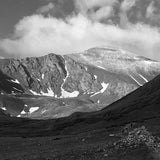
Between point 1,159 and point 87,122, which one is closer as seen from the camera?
point 1,159

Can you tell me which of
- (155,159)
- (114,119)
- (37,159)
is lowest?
(155,159)

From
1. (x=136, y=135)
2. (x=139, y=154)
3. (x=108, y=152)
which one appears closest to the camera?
(x=139, y=154)

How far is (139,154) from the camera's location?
39000 mm

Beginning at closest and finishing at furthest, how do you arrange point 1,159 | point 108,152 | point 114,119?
point 108,152 < point 1,159 < point 114,119

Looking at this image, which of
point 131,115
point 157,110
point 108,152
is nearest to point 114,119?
point 131,115

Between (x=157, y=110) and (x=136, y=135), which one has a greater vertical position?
(x=157, y=110)

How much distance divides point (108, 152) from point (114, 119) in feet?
477

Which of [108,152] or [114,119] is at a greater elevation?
[114,119]

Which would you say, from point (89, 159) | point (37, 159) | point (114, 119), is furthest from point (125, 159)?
point (114, 119)

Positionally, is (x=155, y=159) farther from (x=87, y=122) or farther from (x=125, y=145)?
(x=87, y=122)

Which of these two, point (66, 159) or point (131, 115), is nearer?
point (66, 159)

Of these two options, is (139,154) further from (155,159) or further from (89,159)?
(89,159)

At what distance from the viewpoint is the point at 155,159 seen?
120 feet

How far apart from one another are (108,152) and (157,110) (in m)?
151
